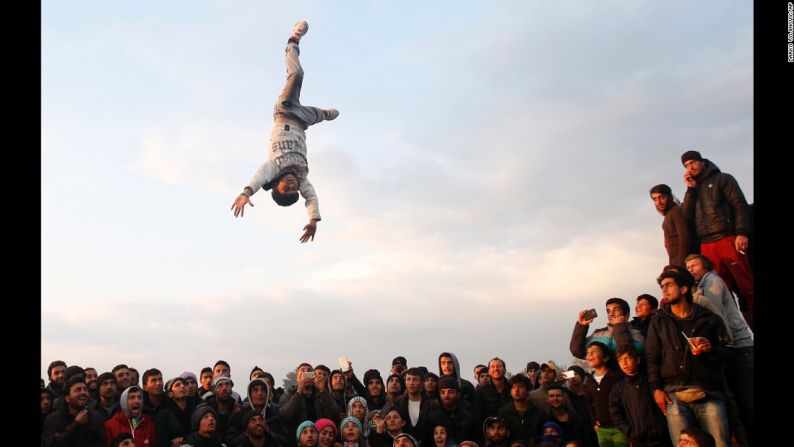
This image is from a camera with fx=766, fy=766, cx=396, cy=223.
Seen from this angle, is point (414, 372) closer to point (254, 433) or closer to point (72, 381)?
point (254, 433)

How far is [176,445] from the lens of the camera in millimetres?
8188

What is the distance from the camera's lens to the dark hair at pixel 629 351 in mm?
7059

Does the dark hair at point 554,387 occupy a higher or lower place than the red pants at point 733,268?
lower

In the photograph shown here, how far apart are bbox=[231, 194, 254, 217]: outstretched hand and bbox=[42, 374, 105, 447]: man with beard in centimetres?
397

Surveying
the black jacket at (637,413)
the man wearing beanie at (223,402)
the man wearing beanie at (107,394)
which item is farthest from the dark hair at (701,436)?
the man wearing beanie at (107,394)

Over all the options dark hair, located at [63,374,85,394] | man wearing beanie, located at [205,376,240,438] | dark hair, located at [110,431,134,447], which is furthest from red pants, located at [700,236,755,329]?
dark hair, located at [63,374,85,394]

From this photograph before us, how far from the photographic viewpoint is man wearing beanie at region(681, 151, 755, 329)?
25.6 feet

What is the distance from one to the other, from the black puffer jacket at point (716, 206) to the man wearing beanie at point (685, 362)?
1313mm

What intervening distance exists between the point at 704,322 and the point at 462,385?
10.9 feet

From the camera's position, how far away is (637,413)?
22.8ft

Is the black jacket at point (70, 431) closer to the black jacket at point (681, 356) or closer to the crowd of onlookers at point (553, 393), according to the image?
the crowd of onlookers at point (553, 393)

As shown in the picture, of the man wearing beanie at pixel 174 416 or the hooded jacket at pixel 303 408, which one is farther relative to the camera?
the hooded jacket at pixel 303 408

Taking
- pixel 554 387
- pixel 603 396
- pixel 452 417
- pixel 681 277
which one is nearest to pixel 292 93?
pixel 452 417
